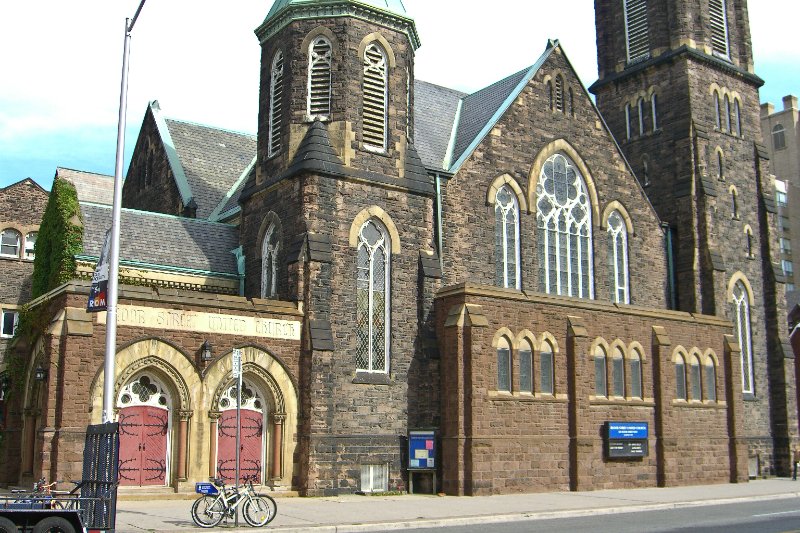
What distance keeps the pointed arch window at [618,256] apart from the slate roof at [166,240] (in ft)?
45.2

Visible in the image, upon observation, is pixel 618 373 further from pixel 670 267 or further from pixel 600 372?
pixel 670 267

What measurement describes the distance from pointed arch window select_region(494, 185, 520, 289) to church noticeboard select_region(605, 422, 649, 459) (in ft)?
18.3

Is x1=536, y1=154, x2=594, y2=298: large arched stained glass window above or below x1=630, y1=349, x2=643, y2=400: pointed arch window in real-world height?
above

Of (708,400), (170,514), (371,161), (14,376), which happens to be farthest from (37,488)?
(708,400)

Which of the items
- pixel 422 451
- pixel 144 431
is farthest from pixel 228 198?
pixel 422 451

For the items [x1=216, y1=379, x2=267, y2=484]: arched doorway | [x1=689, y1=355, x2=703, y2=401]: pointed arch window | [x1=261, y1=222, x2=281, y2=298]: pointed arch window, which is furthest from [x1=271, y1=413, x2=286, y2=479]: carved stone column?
[x1=689, y1=355, x2=703, y2=401]: pointed arch window

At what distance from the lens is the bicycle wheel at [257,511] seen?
53.7 feet

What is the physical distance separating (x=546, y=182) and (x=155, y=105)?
1674 cm

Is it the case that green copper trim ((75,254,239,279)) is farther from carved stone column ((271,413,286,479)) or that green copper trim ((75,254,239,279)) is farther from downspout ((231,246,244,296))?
carved stone column ((271,413,286,479))

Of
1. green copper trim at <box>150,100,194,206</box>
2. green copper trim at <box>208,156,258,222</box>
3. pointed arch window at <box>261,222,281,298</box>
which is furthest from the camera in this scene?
green copper trim at <box>150,100,194,206</box>

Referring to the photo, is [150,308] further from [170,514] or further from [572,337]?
[572,337]

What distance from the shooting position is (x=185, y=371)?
2270 cm

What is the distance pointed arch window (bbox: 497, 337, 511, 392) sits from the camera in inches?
1036

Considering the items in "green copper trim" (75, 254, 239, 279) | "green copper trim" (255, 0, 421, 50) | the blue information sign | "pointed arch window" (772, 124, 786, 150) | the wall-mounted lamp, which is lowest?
the blue information sign
